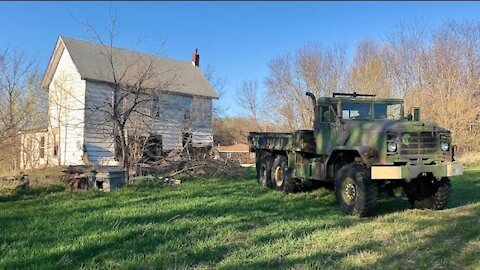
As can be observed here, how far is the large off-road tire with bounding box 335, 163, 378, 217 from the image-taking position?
8.41 meters

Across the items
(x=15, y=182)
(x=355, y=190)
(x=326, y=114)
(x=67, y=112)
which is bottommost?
(x=15, y=182)

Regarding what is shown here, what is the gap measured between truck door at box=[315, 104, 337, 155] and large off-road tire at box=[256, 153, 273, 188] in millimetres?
2927

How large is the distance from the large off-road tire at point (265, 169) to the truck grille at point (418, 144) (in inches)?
203

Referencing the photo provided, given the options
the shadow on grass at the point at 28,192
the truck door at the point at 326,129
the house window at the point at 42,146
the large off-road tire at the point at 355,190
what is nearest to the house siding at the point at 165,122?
the house window at the point at 42,146

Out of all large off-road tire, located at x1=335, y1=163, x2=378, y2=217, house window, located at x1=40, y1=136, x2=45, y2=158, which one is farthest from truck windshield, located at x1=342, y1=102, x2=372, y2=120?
house window, located at x1=40, y1=136, x2=45, y2=158

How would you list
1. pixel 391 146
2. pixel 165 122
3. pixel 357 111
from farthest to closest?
pixel 165 122
pixel 357 111
pixel 391 146

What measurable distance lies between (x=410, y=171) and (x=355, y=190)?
1.07 metres

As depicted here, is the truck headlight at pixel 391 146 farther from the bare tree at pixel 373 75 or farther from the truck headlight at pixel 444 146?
the bare tree at pixel 373 75

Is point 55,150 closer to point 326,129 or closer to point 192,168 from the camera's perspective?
point 192,168

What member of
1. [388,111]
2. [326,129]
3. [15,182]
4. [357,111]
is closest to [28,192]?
[15,182]

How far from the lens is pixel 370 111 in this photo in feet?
33.9

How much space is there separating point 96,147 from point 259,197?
13.4 metres

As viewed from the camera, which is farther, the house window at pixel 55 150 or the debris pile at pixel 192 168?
the house window at pixel 55 150

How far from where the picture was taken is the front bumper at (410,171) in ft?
27.0
